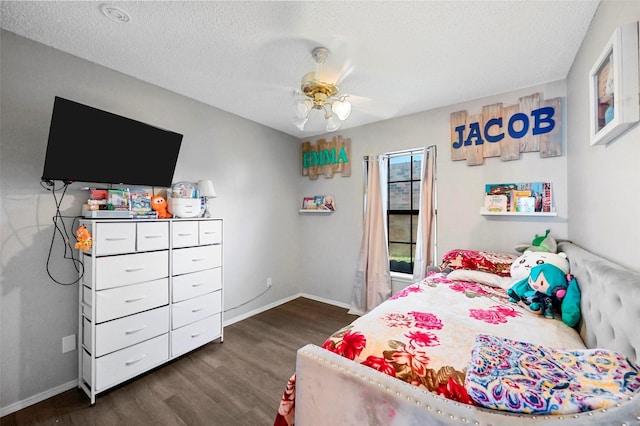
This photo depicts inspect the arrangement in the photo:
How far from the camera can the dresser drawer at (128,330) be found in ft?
5.91

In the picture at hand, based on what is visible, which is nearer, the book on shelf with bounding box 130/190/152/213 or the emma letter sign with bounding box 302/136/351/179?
the book on shelf with bounding box 130/190/152/213

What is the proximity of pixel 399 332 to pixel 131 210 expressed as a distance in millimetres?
2190

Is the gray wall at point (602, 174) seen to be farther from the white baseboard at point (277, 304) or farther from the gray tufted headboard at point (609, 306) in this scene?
the white baseboard at point (277, 304)

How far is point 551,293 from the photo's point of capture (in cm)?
152

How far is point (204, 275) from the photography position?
2486 millimetres

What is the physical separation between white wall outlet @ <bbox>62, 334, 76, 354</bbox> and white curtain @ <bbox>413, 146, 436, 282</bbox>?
10.5 ft

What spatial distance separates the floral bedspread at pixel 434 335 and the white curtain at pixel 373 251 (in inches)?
58.6

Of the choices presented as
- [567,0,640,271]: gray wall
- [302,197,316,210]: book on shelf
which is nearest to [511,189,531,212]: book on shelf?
[567,0,640,271]: gray wall

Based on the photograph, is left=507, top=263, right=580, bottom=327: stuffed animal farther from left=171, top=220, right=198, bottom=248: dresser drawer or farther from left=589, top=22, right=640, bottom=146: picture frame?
left=171, top=220, right=198, bottom=248: dresser drawer

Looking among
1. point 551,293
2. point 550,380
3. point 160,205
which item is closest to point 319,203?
point 160,205

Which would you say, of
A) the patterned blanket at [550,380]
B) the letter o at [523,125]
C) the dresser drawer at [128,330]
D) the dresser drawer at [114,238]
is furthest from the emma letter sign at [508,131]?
the dresser drawer at [128,330]

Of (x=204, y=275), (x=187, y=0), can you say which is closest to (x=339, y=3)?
(x=187, y=0)

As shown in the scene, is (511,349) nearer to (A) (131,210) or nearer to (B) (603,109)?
(B) (603,109)

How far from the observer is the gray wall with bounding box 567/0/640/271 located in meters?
1.09
